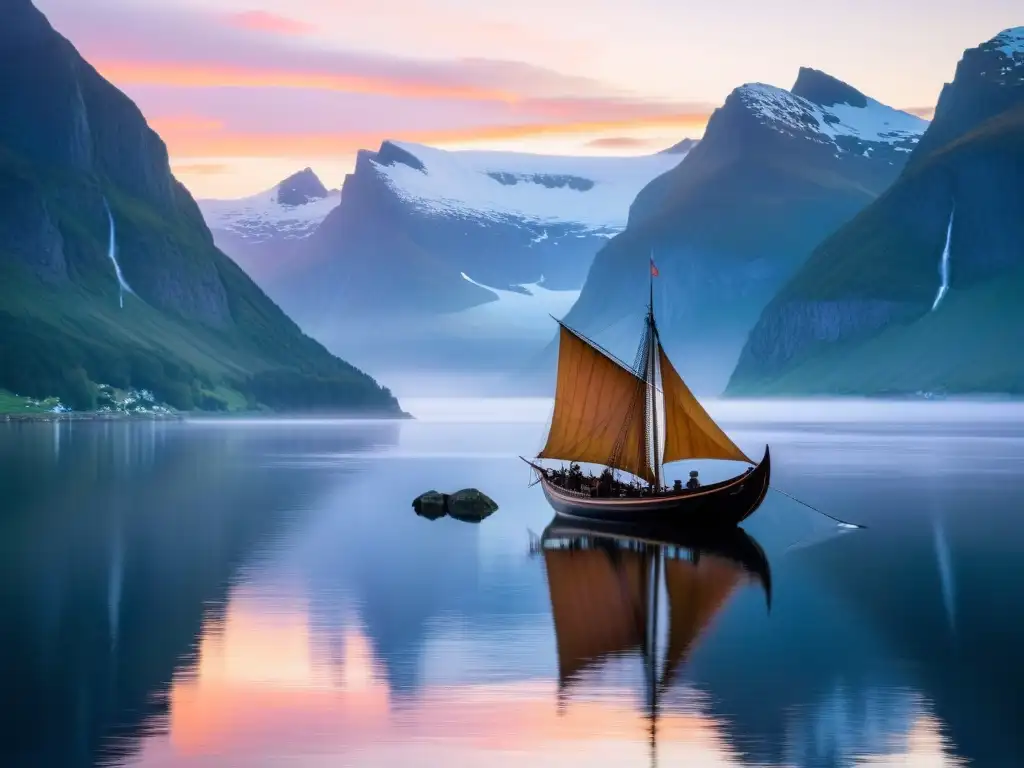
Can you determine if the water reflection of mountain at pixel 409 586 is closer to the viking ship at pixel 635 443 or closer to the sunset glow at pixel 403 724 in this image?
the sunset glow at pixel 403 724

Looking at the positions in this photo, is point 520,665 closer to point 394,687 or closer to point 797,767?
point 394,687

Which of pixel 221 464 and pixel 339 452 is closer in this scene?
pixel 221 464

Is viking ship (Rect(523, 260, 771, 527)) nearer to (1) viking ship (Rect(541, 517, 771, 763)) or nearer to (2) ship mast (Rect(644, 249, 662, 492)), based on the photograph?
(2) ship mast (Rect(644, 249, 662, 492))

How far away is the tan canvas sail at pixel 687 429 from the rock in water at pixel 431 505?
17263mm

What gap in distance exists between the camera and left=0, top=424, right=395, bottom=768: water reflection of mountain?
37625 mm

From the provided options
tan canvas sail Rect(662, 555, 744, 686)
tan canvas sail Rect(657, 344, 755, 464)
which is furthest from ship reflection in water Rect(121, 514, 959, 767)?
tan canvas sail Rect(657, 344, 755, 464)

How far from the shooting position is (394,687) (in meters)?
41.7

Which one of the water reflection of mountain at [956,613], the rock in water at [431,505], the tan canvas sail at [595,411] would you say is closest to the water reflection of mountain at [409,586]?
the rock in water at [431,505]

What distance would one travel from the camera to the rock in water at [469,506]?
99.1m

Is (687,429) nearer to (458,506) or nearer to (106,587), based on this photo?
(458,506)

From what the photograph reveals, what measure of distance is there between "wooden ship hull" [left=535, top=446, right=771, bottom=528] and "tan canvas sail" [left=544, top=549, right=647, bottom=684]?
817 centimetres

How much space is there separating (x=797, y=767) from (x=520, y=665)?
12572mm

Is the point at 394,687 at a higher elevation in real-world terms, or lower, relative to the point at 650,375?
lower

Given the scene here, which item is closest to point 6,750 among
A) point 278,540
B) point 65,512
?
point 278,540
